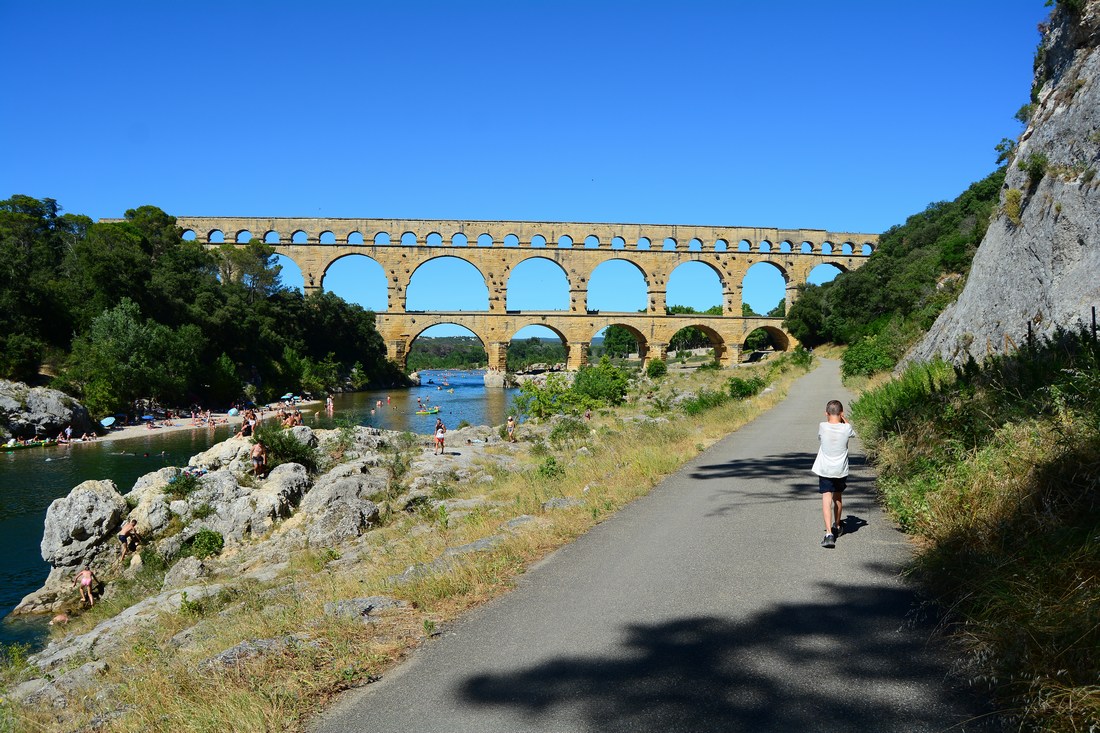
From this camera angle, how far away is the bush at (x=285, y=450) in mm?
12055

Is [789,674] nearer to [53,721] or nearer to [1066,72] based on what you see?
[53,721]

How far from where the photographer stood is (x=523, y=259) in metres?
47.3

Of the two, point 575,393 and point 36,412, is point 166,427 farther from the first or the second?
point 575,393

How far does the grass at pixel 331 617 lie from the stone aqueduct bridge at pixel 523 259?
126 ft

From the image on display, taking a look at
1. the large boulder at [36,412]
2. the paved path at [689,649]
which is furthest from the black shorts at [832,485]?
the large boulder at [36,412]

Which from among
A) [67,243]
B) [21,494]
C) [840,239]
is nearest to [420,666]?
[21,494]

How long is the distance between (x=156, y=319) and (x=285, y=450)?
23664 mm

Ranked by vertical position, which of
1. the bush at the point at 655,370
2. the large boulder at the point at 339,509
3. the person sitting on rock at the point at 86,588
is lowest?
the person sitting on rock at the point at 86,588

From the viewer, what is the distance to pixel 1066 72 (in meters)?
9.91

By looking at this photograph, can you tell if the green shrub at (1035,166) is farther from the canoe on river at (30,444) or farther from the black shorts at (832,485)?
the canoe on river at (30,444)

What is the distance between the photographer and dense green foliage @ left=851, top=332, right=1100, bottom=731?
88.6 inches

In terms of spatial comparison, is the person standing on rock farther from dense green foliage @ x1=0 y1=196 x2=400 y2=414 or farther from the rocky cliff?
dense green foliage @ x1=0 y1=196 x2=400 y2=414

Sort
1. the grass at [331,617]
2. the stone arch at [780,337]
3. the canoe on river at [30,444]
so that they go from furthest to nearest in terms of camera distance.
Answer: the stone arch at [780,337]
the canoe on river at [30,444]
the grass at [331,617]

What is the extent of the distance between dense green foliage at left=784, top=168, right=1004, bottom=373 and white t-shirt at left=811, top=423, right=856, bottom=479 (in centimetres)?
1326
